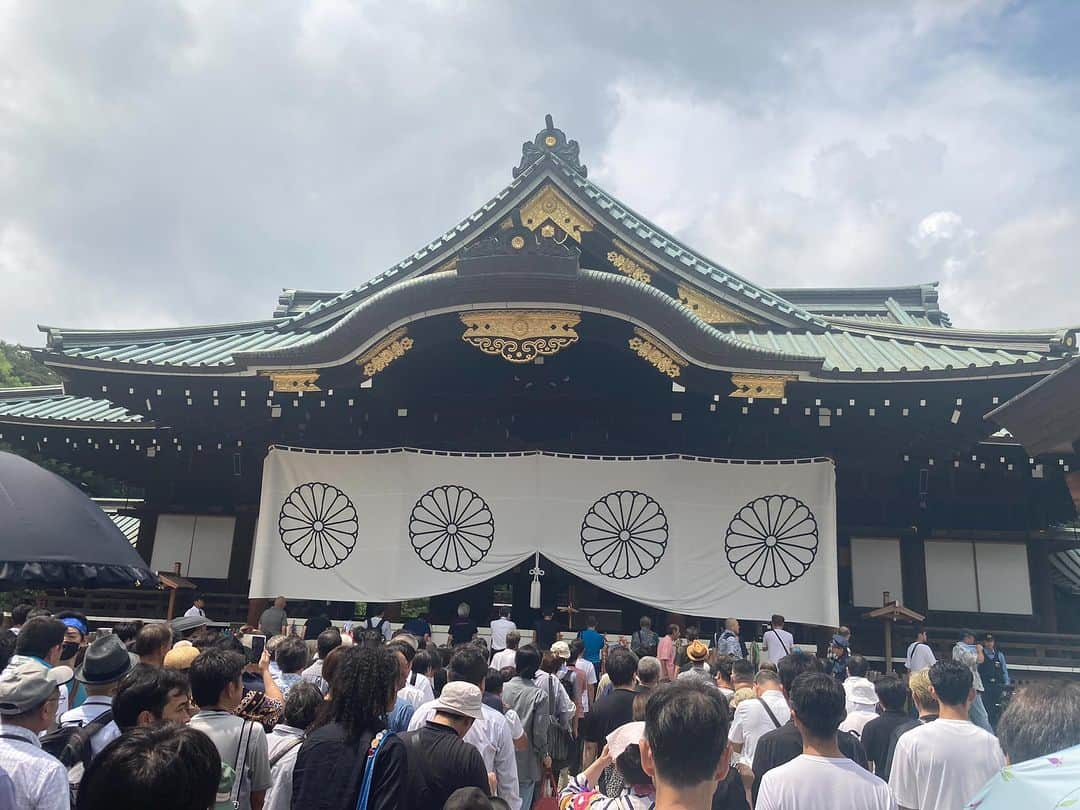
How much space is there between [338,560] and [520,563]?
2.28 m

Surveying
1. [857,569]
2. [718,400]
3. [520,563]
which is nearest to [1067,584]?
[857,569]

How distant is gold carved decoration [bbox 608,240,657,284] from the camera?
376 inches

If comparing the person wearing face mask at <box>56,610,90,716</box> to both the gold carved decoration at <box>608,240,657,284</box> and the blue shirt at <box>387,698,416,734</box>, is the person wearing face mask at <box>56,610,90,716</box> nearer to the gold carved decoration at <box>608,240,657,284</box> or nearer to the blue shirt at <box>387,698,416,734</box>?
the blue shirt at <box>387,698,416,734</box>

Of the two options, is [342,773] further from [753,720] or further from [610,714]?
[753,720]

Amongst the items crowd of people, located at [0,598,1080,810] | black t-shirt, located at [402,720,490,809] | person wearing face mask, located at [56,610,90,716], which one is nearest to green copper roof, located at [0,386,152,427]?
person wearing face mask, located at [56,610,90,716]

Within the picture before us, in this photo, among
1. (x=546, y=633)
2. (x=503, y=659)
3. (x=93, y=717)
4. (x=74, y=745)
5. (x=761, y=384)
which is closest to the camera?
(x=74, y=745)

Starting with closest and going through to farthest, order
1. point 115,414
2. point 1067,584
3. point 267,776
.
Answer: point 267,776 < point 115,414 < point 1067,584

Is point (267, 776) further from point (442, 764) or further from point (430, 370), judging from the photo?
point (430, 370)

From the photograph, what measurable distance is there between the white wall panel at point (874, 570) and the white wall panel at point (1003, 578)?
41.3 inches

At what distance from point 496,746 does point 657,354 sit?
545 cm

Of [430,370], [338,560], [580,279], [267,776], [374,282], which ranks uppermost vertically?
[374,282]

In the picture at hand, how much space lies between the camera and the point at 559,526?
9039mm

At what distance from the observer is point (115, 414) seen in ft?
38.8

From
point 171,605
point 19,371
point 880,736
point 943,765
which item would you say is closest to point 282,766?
point 943,765
